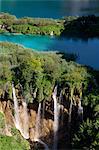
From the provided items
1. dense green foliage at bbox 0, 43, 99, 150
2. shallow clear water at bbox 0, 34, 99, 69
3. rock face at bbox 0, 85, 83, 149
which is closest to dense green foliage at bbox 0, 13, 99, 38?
shallow clear water at bbox 0, 34, 99, 69

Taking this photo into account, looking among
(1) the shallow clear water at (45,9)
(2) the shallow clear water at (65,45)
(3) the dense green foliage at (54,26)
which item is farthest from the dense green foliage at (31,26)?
(1) the shallow clear water at (45,9)

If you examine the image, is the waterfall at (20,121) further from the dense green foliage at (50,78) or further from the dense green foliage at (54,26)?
the dense green foliage at (54,26)

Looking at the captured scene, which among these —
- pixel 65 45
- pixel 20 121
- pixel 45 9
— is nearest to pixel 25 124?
pixel 20 121

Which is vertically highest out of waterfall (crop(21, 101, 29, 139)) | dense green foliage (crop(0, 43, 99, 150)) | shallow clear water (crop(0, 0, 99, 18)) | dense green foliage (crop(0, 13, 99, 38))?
shallow clear water (crop(0, 0, 99, 18))

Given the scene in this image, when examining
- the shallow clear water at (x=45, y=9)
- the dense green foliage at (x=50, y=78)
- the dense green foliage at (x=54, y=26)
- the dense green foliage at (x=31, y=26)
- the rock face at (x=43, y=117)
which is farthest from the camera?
the shallow clear water at (x=45, y=9)

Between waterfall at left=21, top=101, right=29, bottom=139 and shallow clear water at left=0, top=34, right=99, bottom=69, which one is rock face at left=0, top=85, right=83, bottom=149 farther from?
shallow clear water at left=0, top=34, right=99, bottom=69

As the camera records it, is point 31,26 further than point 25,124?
Yes

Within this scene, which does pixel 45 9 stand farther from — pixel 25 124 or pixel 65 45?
pixel 25 124
